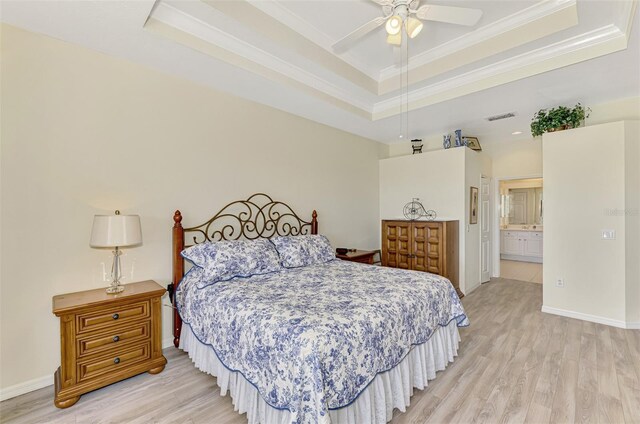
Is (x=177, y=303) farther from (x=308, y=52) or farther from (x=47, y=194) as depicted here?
(x=308, y=52)

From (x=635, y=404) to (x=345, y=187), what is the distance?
3.83m

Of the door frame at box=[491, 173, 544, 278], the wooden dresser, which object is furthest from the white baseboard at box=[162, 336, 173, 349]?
the door frame at box=[491, 173, 544, 278]

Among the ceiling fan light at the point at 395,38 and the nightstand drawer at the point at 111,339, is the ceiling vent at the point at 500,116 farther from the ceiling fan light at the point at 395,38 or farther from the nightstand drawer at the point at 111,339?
the nightstand drawer at the point at 111,339

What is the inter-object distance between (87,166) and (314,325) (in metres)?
2.40

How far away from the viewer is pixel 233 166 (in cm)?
339

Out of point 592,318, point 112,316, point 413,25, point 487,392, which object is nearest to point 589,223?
point 592,318

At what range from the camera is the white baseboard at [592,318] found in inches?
130

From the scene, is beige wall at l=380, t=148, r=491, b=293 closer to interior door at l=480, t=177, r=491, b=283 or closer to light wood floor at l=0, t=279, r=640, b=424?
interior door at l=480, t=177, r=491, b=283

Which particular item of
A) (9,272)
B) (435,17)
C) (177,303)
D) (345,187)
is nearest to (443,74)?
(435,17)

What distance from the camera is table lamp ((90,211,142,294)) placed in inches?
86.8

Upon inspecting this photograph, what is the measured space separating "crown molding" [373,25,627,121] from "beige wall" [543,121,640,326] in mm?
1306

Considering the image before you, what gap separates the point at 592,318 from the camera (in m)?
3.51

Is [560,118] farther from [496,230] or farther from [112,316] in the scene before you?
[112,316]

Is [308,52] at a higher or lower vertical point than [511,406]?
higher
